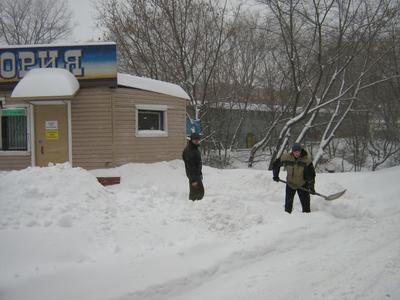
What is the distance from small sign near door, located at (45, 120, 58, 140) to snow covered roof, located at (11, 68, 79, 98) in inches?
50.7

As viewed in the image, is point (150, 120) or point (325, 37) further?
point (325, 37)

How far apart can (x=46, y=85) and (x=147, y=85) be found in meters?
3.34

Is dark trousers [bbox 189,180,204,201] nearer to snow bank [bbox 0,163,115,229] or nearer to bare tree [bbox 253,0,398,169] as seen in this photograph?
snow bank [bbox 0,163,115,229]

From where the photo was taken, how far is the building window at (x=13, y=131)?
13.4 metres

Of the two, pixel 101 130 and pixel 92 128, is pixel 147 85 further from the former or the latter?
pixel 92 128

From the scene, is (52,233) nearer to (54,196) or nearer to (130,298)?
(54,196)

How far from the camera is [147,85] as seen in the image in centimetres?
1399

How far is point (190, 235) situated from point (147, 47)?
18373mm

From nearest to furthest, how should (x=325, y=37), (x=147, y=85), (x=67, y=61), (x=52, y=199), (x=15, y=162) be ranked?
(x=52, y=199), (x=67, y=61), (x=15, y=162), (x=147, y=85), (x=325, y=37)

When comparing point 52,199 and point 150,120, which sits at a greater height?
point 150,120

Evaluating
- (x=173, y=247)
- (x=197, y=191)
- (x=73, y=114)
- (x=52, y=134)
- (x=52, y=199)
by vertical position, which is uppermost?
(x=73, y=114)

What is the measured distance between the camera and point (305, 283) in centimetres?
486

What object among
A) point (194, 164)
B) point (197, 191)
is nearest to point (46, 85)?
point (194, 164)

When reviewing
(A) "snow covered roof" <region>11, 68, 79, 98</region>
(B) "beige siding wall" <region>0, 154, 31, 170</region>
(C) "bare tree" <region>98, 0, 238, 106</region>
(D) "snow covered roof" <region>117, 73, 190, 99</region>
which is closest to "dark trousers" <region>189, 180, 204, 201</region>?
(A) "snow covered roof" <region>11, 68, 79, 98</region>
